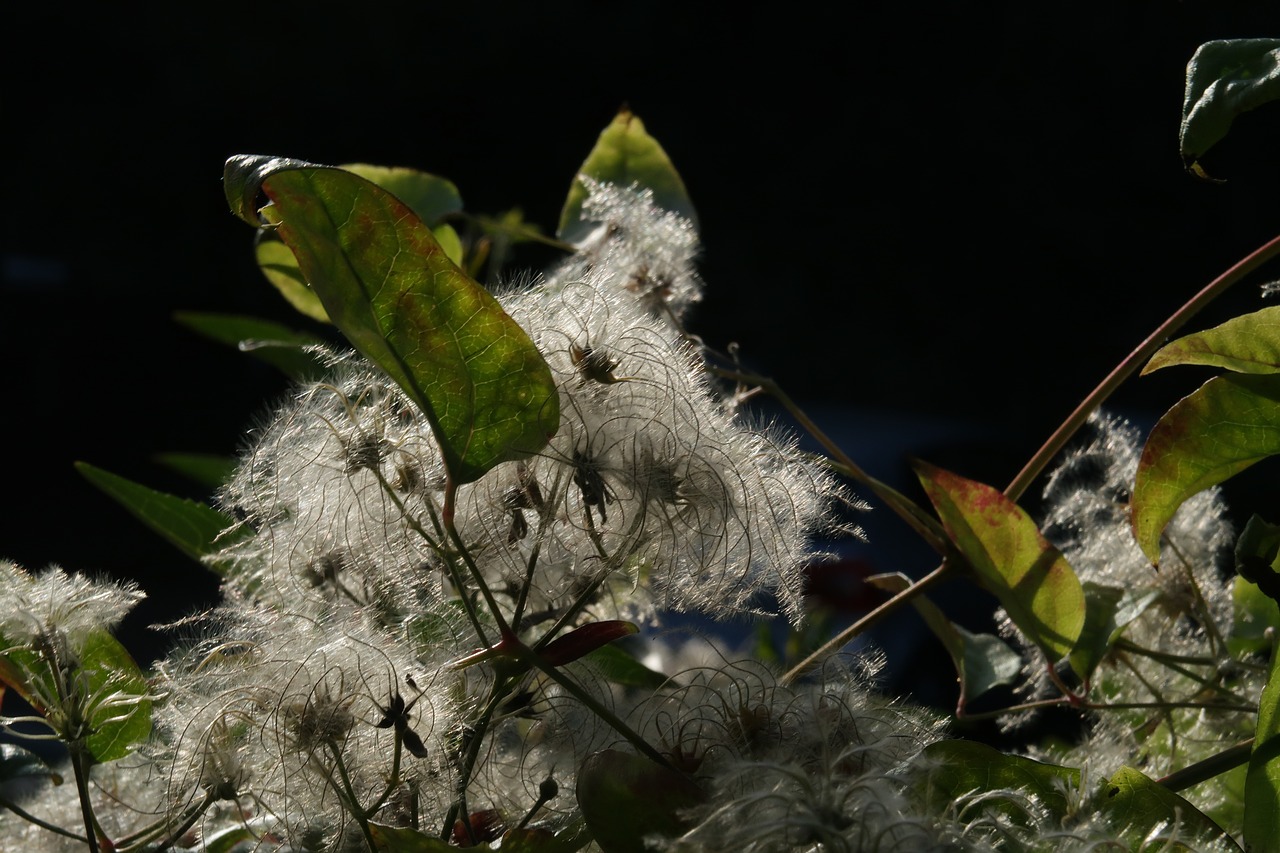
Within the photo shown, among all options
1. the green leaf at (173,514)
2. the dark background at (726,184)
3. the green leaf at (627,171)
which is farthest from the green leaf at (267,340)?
the dark background at (726,184)

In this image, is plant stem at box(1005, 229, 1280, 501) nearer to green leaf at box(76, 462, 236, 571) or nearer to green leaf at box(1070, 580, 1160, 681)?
green leaf at box(1070, 580, 1160, 681)

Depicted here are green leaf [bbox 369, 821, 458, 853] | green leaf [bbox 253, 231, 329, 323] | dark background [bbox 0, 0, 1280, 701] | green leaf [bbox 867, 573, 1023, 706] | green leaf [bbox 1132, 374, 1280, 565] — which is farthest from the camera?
dark background [bbox 0, 0, 1280, 701]

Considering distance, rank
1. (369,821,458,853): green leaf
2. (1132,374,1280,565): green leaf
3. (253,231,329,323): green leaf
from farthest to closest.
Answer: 1. (253,231,329,323): green leaf
2. (1132,374,1280,565): green leaf
3. (369,821,458,853): green leaf

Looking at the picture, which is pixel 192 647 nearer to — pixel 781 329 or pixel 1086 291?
pixel 1086 291

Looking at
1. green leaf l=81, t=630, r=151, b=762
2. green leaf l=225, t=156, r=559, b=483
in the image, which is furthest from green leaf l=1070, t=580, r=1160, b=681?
green leaf l=81, t=630, r=151, b=762

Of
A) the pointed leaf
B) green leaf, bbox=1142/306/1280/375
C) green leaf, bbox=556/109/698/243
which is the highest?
green leaf, bbox=556/109/698/243

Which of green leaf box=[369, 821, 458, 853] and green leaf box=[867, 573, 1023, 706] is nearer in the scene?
green leaf box=[369, 821, 458, 853]

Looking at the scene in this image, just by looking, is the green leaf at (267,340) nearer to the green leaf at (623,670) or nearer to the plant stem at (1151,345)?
the green leaf at (623,670)

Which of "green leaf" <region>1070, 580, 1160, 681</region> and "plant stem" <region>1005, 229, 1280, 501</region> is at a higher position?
"plant stem" <region>1005, 229, 1280, 501</region>
